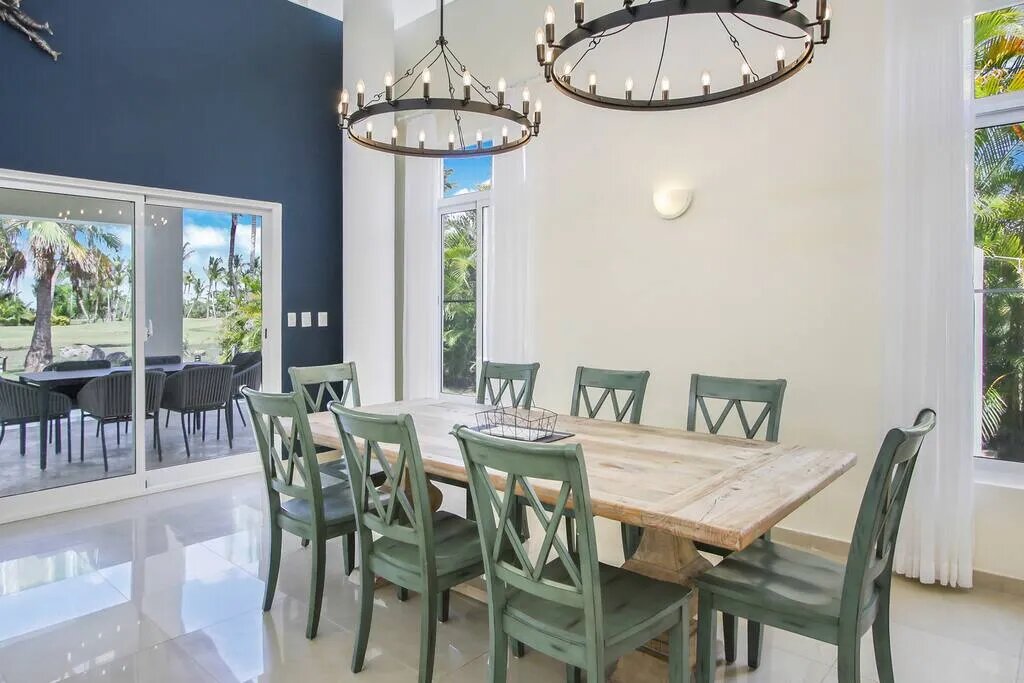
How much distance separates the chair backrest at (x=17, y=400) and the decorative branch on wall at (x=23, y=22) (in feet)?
7.12

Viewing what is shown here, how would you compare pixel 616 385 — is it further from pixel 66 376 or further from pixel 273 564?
pixel 66 376

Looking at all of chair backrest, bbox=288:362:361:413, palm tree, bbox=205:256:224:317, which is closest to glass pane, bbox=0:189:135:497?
palm tree, bbox=205:256:224:317

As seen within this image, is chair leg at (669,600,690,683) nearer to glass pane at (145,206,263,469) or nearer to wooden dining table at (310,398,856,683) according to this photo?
wooden dining table at (310,398,856,683)

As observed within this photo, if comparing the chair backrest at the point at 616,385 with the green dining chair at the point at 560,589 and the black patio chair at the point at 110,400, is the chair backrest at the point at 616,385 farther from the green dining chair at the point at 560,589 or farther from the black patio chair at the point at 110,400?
the black patio chair at the point at 110,400

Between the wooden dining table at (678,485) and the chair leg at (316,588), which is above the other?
the wooden dining table at (678,485)

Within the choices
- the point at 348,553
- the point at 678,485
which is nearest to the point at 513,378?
the point at 348,553

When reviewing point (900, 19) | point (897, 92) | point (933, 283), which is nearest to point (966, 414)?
point (933, 283)

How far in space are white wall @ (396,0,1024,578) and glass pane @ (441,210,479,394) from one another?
817 millimetres

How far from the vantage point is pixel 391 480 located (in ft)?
6.92

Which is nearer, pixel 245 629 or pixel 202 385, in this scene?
pixel 245 629

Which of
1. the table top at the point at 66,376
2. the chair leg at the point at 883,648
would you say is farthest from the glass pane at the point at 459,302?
the chair leg at the point at 883,648

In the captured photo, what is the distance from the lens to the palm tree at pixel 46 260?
4.02 m

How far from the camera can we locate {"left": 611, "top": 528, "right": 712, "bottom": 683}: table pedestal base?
2004mm

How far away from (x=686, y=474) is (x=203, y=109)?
4585mm
